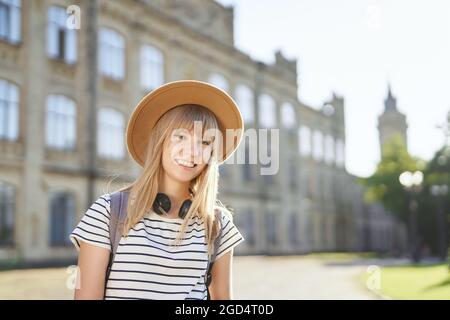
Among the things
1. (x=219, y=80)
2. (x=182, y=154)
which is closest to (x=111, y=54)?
(x=219, y=80)

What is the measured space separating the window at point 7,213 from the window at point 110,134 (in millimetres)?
4541

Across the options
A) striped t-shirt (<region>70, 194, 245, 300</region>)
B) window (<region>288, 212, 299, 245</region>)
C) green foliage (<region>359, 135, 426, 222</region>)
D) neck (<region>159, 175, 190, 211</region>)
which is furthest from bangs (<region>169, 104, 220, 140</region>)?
green foliage (<region>359, 135, 426, 222</region>)

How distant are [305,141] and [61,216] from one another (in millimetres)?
22891

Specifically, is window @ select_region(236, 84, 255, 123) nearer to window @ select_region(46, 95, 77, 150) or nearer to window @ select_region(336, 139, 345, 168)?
window @ select_region(46, 95, 77, 150)

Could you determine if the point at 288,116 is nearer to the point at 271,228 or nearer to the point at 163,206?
the point at 271,228

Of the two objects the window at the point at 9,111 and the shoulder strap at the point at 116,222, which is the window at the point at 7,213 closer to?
the window at the point at 9,111

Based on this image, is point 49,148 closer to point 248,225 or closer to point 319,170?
point 248,225

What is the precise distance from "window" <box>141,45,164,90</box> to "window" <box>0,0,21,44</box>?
665 cm

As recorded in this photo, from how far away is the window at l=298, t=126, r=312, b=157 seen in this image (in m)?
38.5

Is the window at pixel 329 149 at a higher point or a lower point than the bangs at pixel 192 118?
higher


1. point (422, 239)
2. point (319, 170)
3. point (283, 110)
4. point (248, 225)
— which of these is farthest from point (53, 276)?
point (422, 239)

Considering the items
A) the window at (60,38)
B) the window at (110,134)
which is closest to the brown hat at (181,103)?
the window at (60,38)

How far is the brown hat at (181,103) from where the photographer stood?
81.1 inches
